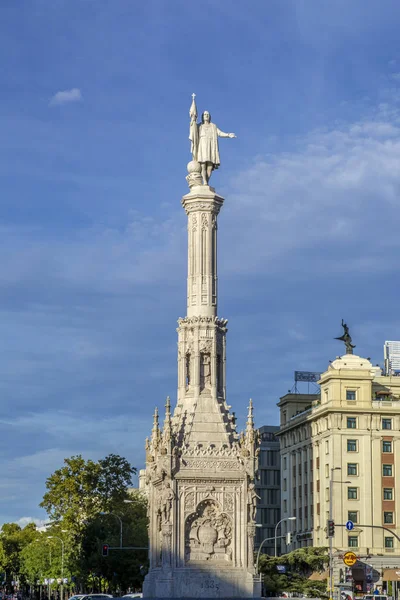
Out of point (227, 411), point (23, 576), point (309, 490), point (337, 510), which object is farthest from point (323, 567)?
point (23, 576)

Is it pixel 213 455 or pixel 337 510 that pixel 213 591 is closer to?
pixel 213 455

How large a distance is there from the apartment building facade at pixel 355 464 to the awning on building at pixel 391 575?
58cm

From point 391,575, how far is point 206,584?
54.2 m

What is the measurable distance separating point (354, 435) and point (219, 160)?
53.2m

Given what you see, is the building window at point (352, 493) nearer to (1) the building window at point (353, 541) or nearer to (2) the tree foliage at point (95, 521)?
(1) the building window at point (353, 541)

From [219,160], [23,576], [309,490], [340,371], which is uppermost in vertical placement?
[219,160]

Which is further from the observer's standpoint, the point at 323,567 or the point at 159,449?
the point at 323,567

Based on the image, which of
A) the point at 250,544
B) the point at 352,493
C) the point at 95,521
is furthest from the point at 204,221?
the point at 352,493

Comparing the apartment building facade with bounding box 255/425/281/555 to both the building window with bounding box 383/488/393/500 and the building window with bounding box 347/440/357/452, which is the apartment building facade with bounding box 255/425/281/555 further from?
the building window with bounding box 383/488/393/500

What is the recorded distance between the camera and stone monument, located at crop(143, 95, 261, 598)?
63094 mm

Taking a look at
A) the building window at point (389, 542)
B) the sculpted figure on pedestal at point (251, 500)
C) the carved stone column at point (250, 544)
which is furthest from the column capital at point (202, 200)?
the building window at point (389, 542)

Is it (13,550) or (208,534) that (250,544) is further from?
(13,550)

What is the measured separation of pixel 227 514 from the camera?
63969 mm

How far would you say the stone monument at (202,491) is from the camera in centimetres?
6309
